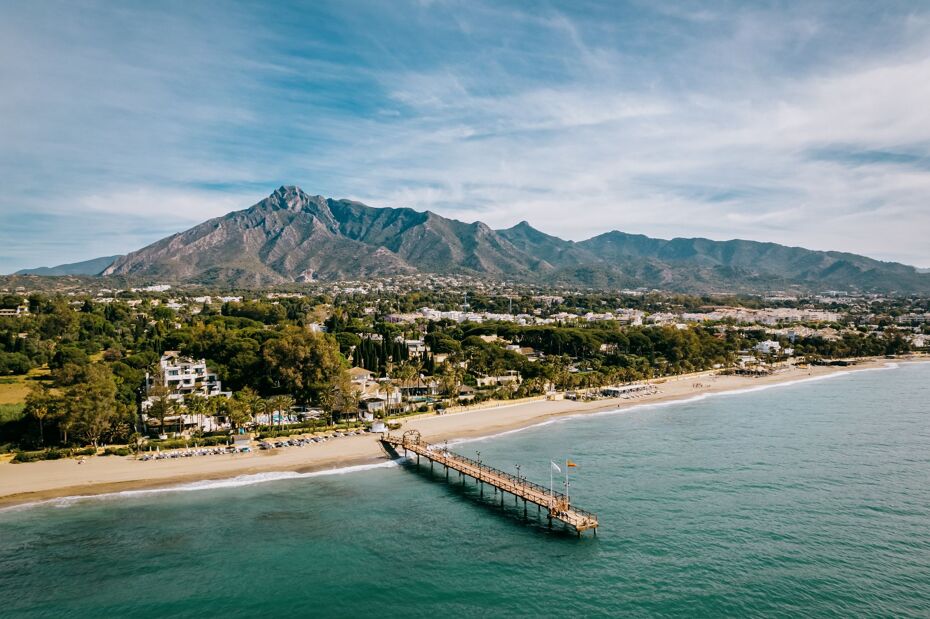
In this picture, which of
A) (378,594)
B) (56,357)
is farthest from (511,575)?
(56,357)

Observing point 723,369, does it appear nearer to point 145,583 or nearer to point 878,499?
point 878,499

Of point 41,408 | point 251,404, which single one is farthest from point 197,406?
point 41,408

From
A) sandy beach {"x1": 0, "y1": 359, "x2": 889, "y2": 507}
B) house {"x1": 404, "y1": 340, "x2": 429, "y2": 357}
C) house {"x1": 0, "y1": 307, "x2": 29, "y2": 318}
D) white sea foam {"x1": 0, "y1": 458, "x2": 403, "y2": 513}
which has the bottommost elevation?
white sea foam {"x1": 0, "y1": 458, "x2": 403, "y2": 513}

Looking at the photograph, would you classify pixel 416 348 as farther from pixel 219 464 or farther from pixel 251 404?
pixel 219 464

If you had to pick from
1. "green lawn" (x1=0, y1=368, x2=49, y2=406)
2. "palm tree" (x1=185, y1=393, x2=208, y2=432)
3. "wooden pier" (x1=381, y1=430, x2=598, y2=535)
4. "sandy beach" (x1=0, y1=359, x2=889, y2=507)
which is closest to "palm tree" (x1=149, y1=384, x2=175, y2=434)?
"palm tree" (x1=185, y1=393, x2=208, y2=432)

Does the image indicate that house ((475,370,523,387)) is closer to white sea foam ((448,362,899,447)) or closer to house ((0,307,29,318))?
white sea foam ((448,362,899,447))
